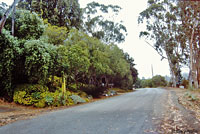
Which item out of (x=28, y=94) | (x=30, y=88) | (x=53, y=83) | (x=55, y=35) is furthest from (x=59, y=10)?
(x=28, y=94)

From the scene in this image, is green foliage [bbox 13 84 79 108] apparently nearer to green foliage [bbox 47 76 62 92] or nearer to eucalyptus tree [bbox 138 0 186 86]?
green foliage [bbox 47 76 62 92]

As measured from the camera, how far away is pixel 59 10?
72.9 feet

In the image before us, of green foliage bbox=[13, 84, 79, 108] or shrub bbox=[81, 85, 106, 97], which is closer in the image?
green foliage bbox=[13, 84, 79, 108]

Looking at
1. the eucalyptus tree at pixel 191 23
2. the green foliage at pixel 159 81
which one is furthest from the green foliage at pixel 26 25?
the green foliage at pixel 159 81

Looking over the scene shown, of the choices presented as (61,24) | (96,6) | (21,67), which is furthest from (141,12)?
(21,67)

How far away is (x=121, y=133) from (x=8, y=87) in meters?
A: 8.21

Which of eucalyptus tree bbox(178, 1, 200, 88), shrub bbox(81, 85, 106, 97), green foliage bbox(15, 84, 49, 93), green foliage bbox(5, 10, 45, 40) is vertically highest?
eucalyptus tree bbox(178, 1, 200, 88)

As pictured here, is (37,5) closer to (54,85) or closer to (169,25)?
(54,85)

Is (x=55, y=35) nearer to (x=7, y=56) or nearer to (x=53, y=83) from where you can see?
(x=53, y=83)

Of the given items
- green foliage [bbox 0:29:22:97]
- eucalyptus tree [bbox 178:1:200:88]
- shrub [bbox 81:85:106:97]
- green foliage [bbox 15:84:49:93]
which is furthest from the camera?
eucalyptus tree [bbox 178:1:200:88]

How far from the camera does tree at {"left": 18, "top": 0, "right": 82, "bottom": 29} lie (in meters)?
20.5

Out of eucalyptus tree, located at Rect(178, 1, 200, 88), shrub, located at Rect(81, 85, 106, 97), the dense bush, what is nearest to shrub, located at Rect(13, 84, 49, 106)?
the dense bush

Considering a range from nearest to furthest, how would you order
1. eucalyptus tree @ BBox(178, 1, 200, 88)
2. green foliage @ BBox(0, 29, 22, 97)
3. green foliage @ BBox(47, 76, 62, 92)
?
green foliage @ BBox(0, 29, 22, 97), green foliage @ BBox(47, 76, 62, 92), eucalyptus tree @ BBox(178, 1, 200, 88)

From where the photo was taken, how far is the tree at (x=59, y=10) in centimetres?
2053
